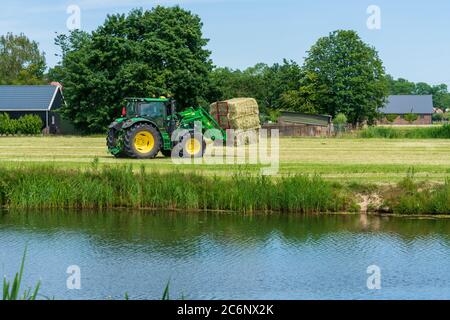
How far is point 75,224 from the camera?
725 inches

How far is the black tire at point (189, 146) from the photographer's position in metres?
29.1

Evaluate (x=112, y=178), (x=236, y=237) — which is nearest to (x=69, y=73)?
(x=112, y=178)

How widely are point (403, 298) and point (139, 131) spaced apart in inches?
707

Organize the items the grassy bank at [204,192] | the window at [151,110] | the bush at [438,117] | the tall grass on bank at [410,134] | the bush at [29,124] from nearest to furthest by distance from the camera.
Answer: the grassy bank at [204,192] < the window at [151,110] < the tall grass on bank at [410,134] < the bush at [29,124] < the bush at [438,117]

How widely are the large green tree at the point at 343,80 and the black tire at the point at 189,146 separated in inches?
1528

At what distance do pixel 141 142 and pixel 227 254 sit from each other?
14.3 m

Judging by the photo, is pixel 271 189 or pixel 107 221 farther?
pixel 271 189

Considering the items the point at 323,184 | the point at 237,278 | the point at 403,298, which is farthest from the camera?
the point at 323,184

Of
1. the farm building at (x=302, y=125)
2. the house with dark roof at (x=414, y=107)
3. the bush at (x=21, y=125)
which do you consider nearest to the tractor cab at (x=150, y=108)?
the farm building at (x=302, y=125)

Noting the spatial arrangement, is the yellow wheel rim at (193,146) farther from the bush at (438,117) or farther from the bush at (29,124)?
the bush at (438,117)

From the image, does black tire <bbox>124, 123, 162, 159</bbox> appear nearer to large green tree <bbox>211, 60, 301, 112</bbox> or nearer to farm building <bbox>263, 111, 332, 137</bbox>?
farm building <bbox>263, 111, 332, 137</bbox>

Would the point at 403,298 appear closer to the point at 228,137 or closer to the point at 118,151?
the point at 118,151

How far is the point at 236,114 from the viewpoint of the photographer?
38.3 metres

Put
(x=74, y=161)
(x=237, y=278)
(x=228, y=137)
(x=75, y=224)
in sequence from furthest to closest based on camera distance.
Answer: (x=228, y=137) < (x=74, y=161) < (x=75, y=224) < (x=237, y=278)
